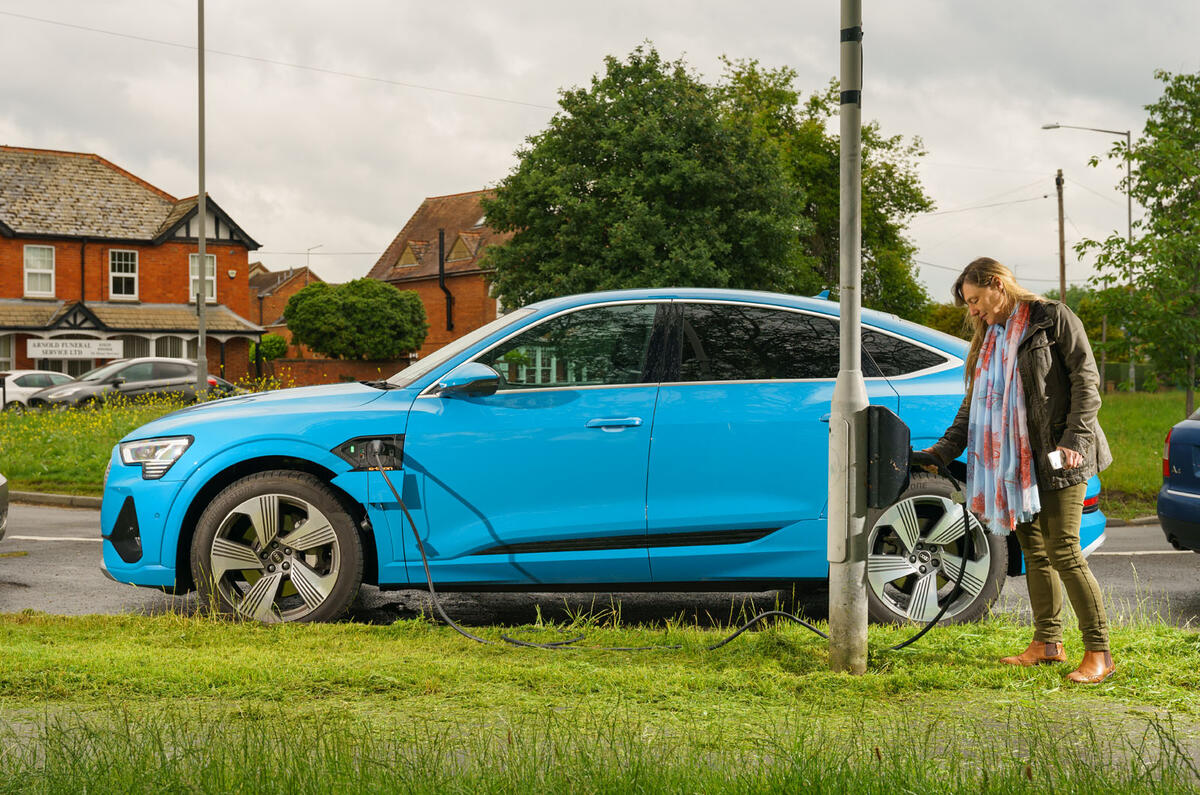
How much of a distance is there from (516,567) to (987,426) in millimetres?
2397

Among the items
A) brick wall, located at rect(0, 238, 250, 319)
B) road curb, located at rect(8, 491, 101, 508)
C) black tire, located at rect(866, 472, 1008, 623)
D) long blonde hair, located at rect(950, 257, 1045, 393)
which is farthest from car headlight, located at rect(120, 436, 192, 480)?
brick wall, located at rect(0, 238, 250, 319)

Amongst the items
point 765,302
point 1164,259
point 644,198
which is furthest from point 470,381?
point 644,198

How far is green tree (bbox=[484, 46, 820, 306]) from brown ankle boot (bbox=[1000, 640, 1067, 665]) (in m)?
22.9

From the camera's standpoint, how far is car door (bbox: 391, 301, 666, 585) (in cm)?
588

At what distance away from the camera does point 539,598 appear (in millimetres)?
7492

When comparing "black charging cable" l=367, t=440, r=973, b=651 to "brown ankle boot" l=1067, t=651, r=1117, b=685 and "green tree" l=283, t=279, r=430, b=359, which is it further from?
"green tree" l=283, t=279, r=430, b=359

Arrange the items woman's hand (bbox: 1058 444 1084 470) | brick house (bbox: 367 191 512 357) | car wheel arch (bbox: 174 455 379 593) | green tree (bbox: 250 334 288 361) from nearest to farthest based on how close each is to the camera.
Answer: woman's hand (bbox: 1058 444 1084 470) < car wheel arch (bbox: 174 455 379 593) < green tree (bbox: 250 334 288 361) < brick house (bbox: 367 191 512 357)

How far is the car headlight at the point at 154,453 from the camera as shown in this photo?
6027 mm

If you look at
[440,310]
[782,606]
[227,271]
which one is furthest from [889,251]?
[782,606]

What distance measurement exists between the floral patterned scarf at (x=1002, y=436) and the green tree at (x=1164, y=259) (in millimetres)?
12389

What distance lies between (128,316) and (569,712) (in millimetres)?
46545

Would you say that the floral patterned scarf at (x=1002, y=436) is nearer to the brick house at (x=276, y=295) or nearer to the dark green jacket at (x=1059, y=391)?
the dark green jacket at (x=1059, y=391)

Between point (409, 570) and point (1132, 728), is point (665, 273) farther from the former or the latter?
point (1132, 728)

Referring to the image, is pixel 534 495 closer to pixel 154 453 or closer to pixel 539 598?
pixel 539 598
